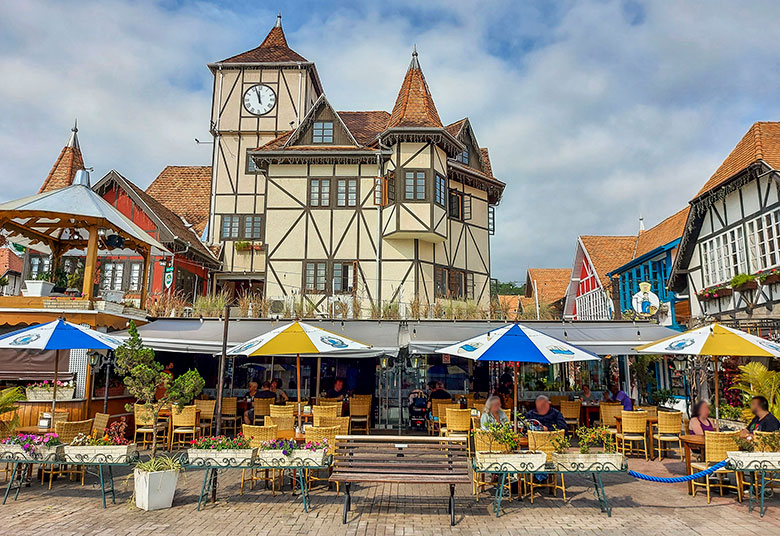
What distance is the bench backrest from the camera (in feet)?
→ 21.7

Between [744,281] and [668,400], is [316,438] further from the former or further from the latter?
[668,400]

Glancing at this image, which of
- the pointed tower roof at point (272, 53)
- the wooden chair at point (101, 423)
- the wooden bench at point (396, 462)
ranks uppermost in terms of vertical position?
the pointed tower roof at point (272, 53)

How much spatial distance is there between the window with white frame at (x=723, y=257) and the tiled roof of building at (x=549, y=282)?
59.6ft

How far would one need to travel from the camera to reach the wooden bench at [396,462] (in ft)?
20.9

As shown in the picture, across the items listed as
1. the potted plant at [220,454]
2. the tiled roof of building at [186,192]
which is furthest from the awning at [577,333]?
the tiled roof of building at [186,192]

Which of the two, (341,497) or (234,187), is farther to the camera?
(234,187)

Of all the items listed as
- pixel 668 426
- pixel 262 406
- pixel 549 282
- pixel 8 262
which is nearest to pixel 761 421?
pixel 668 426

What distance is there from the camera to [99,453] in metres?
7.03

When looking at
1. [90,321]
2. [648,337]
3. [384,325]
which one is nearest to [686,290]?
[648,337]

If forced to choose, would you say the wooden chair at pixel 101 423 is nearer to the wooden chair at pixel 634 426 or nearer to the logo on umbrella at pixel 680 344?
the wooden chair at pixel 634 426

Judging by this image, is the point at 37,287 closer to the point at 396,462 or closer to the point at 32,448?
the point at 32,448

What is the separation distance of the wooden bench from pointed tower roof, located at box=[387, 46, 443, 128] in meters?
14.8

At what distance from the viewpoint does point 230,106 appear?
2369cm

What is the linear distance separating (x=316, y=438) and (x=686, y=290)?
1386cm
